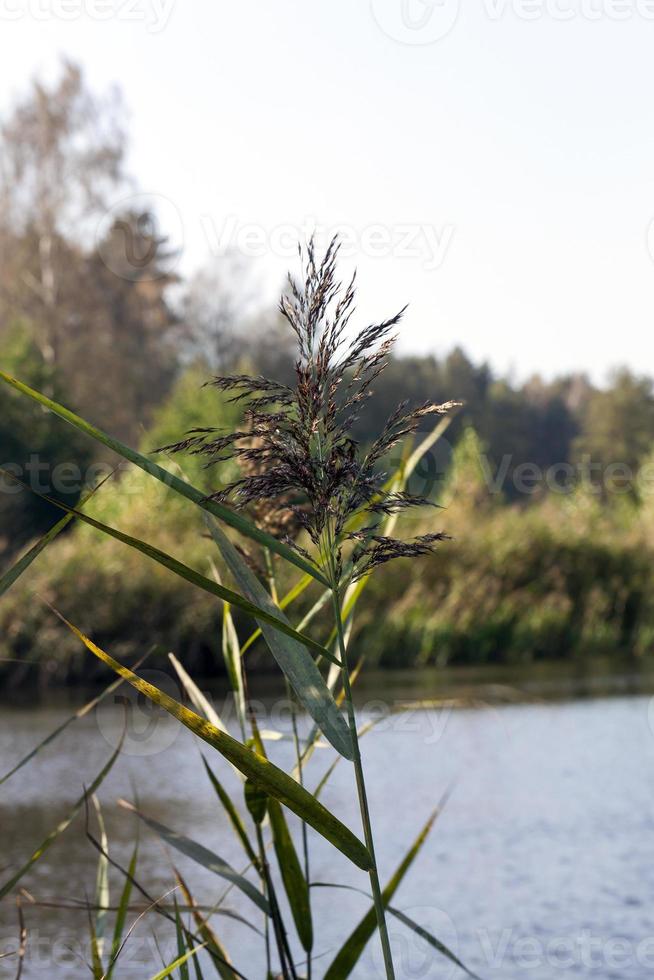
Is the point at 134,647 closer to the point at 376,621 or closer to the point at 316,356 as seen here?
the point at 376,621

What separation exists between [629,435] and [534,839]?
108 ft

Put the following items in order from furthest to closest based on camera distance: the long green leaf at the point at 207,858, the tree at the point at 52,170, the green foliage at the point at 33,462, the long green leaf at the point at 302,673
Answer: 1. the tree at the point at 52,170
2. the green foliage at the point at 33,462
3. the long green leaf at the point at 207,858
4. the long green leaf at the point at 302,673

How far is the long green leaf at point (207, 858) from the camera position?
86.5 inches

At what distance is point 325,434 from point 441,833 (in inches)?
241

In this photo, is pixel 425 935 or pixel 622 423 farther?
pixel 622 423

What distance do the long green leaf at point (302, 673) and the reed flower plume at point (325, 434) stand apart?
0.30 ft
